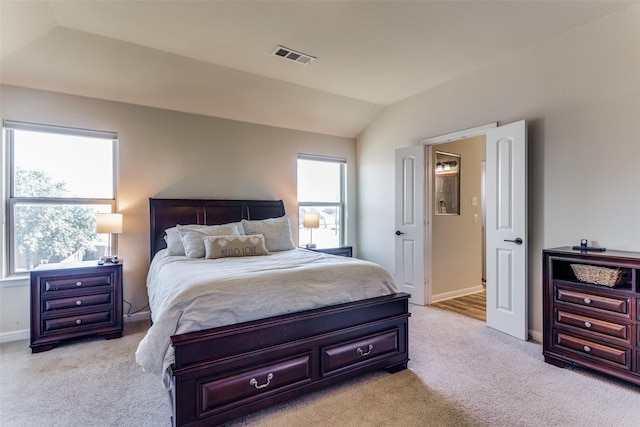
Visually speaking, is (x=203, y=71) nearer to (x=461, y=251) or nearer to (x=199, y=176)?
(x=199, y=176)

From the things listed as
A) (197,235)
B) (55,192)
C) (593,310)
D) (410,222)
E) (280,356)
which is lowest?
(280,356)

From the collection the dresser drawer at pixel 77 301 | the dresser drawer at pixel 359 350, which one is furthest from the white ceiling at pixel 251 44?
the dresser drawer at pixel 359 350

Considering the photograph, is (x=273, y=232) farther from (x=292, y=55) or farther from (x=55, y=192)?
(x=55, y=192)

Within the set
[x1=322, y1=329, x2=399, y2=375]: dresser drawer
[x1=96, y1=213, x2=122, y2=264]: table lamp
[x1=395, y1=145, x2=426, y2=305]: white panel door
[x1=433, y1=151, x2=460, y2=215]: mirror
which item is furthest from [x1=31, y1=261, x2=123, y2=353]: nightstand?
[x1=433, y1=151, x2=460, y2=215]: mirror

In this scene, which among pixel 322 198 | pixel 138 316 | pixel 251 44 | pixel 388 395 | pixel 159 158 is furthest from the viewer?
pixel 322 198

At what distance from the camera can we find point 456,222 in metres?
4.45

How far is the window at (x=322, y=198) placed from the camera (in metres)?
4.83

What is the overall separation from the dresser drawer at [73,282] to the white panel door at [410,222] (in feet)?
11.4

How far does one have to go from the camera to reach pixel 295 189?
15.3ft

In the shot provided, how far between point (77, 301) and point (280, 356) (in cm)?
232

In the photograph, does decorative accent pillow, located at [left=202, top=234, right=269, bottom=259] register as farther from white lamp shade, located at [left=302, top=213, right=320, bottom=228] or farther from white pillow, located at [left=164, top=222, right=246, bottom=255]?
white lamp shade, located at [left=302, top=213, right=320, bottom=228]

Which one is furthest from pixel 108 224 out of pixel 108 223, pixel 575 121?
pixel 575 121

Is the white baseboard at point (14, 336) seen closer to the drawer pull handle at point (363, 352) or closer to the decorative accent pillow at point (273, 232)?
the decorative accent pillow at point (273, 232)

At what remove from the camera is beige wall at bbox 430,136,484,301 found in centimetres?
427
